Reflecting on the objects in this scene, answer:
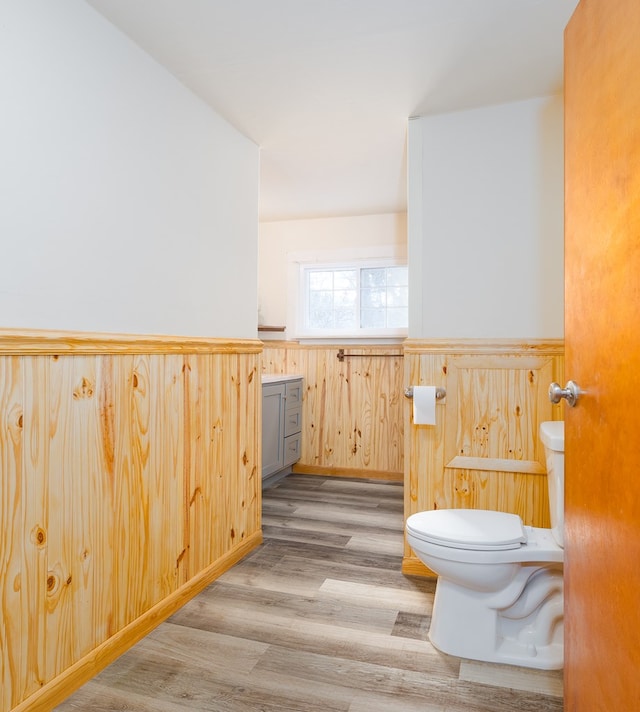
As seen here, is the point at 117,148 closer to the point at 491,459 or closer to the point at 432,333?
the point at 432,333

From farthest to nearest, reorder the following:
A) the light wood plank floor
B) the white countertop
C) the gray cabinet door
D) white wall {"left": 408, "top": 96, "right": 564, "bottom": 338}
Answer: the white countertop
the gray cabinet door
white wall {"left": 408, "top": 96, "right": 564, "bottom": 338}
the light wood plank floor

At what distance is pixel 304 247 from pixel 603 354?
351 centimetres

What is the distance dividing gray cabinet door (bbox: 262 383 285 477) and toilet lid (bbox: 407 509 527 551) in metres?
1.79

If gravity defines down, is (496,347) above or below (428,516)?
above

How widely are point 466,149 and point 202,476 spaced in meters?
1.85

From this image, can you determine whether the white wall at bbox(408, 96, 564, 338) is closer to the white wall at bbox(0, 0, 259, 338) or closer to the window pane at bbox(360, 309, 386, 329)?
the white wall at bbox(0, 0, 259, 338)

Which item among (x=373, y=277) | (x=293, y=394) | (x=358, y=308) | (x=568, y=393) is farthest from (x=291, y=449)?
(x=568, y=393)

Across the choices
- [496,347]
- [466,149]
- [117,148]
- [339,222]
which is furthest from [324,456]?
[117,148]

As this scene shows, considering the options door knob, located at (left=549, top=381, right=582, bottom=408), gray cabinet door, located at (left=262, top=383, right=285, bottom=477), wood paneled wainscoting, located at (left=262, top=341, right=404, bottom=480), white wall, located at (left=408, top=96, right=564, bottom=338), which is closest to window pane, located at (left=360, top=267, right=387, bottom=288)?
wood paneled wainscoting, located at (left=262, top=341, right=404, bottom=480)

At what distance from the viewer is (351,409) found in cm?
422

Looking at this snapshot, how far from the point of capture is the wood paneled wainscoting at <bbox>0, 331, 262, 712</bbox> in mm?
1363

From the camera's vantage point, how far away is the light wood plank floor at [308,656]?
4.93ft

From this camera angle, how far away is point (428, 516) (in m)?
1.96

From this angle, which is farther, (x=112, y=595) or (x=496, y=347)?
(x=496, y=347)
